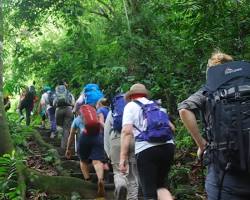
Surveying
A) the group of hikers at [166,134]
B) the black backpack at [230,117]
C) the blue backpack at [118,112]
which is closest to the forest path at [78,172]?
the group of hikers at [166,134]

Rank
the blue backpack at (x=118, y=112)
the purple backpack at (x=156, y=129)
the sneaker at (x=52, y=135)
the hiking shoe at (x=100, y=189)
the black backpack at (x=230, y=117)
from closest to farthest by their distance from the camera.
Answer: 1. the black backpack at (x=230, y=117)
2. the purple backpack at (x=156, y=129)
3. the blue backpack at (x=118, y=112)
4. the hiking shoe at (x=100, y=189)
5. the sneaker at (x=52, y=135)

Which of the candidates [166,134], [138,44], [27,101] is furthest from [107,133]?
[27,101]

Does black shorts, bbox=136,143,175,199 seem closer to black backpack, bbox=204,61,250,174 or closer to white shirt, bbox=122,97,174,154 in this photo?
white shirt, bbox=122,97,174,154

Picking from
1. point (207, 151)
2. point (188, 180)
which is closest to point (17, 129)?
point (188, 180)

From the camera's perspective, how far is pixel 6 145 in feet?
22.6

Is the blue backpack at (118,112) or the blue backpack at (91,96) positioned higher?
the blue backpack at (91,96)

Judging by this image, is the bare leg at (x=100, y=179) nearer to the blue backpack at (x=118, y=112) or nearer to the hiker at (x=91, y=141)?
the hiker at (x=91, y=141)

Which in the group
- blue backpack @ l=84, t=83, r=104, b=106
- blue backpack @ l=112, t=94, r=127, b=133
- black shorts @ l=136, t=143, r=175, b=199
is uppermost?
blue backpack @ l=84, t=83, r=104, b=106

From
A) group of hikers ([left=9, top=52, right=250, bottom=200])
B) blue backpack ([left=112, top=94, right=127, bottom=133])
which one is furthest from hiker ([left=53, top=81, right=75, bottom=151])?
blue backpack ([left=112, top=94, right=127, bottom=133])

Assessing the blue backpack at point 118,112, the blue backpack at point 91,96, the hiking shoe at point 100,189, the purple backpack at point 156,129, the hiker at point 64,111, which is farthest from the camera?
the hiker at point 64,111

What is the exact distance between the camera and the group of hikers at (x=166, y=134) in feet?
10.6

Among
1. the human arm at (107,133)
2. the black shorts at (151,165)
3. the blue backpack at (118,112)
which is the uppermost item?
the blue backpack at (118,112)

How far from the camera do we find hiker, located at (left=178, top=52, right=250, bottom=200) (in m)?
3.17

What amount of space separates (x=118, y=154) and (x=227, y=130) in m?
4.12
